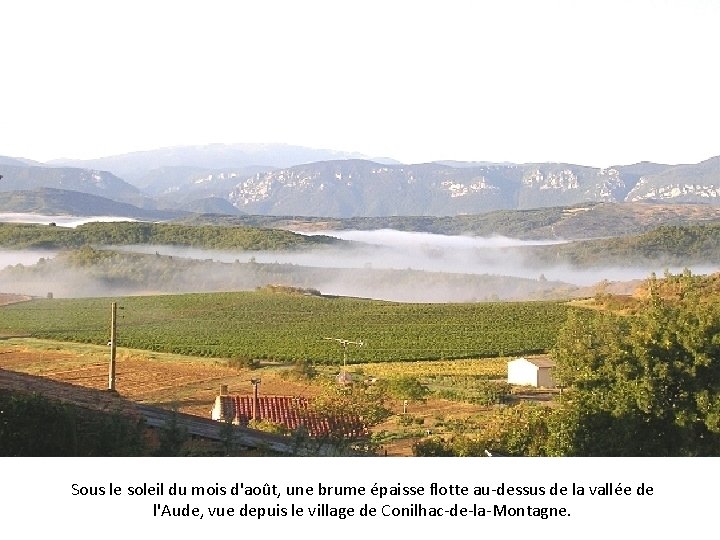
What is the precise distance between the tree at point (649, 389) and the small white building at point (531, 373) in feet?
83.0

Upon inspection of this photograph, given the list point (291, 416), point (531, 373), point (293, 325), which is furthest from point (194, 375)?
point (293, 325)

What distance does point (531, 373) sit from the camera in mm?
43781

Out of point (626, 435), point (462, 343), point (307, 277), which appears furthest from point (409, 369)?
point (307, 277)

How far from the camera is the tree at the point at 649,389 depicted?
14798mm

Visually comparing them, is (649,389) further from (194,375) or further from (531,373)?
(194,375)

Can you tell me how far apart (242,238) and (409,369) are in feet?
311

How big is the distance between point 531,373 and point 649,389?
28639 mm

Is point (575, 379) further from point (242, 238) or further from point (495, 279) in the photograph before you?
point (242, 238)

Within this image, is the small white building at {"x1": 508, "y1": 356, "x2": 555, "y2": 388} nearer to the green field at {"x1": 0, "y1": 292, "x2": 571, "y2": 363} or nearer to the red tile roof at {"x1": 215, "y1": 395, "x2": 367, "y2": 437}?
the green field at {"x1": 0, "y1": 292, "x2": 571, "y2": 363}

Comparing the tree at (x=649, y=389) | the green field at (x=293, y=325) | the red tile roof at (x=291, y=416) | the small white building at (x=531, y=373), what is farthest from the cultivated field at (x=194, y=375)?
the tree at (x=649, y=389)

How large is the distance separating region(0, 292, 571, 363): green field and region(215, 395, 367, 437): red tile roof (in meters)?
28.2

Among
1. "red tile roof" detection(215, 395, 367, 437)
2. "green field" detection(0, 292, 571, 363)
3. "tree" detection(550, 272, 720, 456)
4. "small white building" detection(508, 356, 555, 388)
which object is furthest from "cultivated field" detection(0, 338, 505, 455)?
"tree" detection(550, 272, 720, 456)

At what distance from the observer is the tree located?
1480 cm

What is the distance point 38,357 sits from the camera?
5525cm
